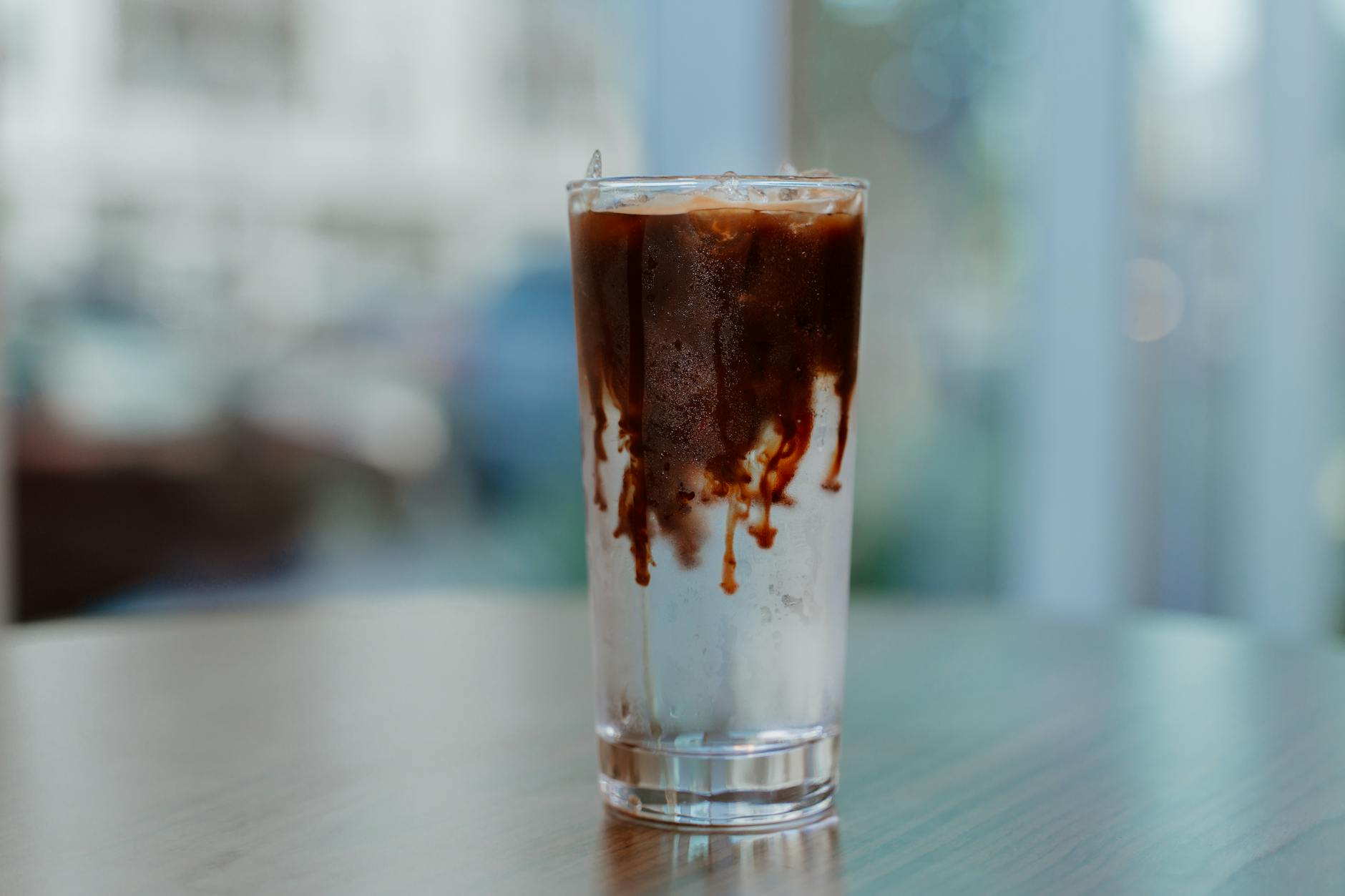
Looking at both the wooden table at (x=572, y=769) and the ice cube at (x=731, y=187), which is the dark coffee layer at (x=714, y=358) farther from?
the wooden table at (x=572, y=769)

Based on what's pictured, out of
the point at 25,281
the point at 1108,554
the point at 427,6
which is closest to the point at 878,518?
the point at 1108,554

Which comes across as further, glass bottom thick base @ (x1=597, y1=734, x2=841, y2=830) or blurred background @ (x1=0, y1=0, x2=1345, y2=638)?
blurred background @ (x1=0, y1=0, x2=1345, y2=638)

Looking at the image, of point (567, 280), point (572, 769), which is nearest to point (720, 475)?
point (572, 769)

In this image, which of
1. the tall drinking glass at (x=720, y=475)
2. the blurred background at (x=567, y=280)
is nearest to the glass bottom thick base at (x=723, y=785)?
the tall drinking glass at (x=720, y=475)

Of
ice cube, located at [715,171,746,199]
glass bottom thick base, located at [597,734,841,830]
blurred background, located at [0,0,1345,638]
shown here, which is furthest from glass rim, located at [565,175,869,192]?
blurred background, located at [0,0,1345,638]

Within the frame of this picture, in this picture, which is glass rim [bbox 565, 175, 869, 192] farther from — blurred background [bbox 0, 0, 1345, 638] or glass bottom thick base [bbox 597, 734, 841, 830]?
blurred background [bbox 0, 0, 1345, 638]

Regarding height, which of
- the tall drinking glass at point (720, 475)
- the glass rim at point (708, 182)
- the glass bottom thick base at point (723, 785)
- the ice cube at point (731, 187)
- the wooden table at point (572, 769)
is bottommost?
the wooden table at point (572, 769)
